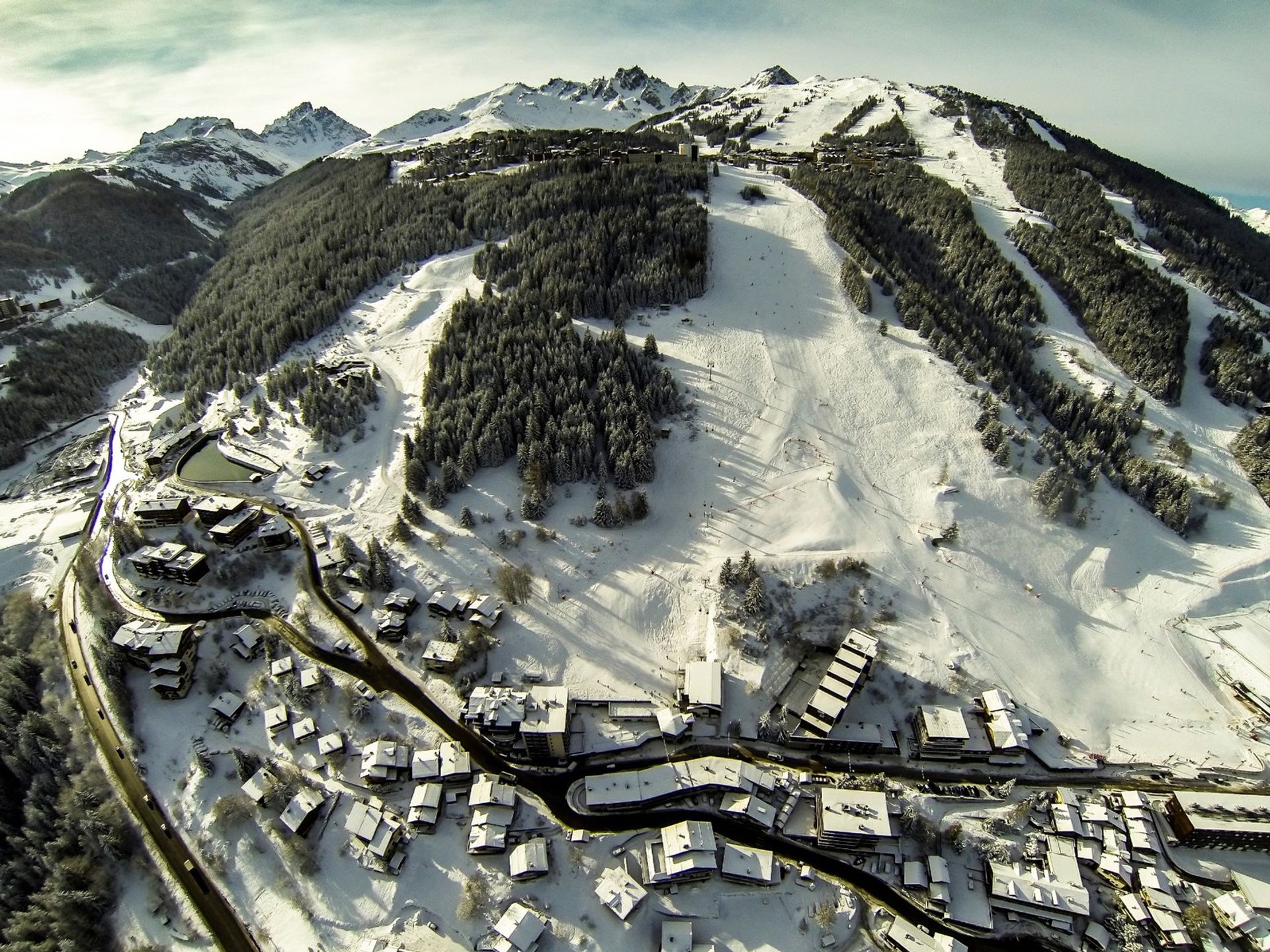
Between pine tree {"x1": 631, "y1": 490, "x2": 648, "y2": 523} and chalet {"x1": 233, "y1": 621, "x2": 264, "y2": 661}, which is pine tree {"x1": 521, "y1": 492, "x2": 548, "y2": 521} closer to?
pine tree {"x1": 631, "y1": 490, "x2": 648, "y2": 523}

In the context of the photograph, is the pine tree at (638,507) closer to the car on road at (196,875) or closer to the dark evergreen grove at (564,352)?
the dark evergreen grove at (564,352)

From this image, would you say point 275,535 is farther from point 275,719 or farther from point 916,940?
point 916,940

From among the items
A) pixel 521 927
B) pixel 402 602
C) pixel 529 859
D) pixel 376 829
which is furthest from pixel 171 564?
pixel 521 927

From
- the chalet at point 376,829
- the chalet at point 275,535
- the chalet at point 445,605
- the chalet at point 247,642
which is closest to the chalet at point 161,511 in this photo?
the chalet at point 275,535

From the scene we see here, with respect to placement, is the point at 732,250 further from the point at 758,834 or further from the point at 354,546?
→ the point at 758,834

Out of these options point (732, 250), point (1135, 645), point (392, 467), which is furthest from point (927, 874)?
point (732, 250)

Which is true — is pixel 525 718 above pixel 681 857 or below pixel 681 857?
above
